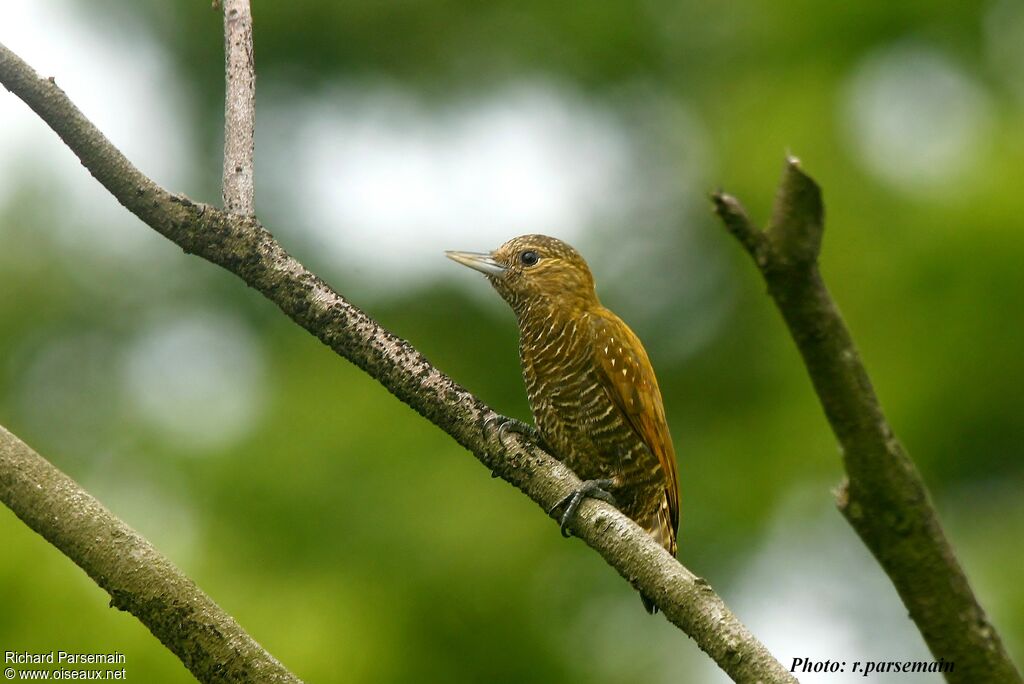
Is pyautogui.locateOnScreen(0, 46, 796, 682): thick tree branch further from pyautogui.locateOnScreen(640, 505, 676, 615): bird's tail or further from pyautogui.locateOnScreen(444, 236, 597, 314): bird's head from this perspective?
pyautogui.locateOnScreen(444, 236, 597, 314): bird's head

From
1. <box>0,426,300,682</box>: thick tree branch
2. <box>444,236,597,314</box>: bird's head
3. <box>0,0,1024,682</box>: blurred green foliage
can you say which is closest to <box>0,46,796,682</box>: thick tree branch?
<box>0,426,300,682</box>: thick tree branch

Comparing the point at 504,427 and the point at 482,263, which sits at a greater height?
the point at 482,263

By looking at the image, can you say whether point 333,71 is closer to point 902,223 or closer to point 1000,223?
point 902,223

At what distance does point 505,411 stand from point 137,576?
645cm

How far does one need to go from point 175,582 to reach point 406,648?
15.5ft

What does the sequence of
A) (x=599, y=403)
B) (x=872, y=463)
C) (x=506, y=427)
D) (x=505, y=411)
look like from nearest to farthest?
1. (x=872, y=463)
2. (x=506, y=427)
3. (x=599, y=403)
4. (x=505, y=411)

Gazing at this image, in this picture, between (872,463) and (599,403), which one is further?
(599,403)

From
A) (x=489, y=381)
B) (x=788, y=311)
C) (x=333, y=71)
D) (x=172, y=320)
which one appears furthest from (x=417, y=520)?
(x=788, y=311)

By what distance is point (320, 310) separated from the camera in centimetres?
311

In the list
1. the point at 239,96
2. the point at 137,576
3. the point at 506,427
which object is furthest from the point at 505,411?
the point at 137,576

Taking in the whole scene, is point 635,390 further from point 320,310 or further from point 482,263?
point 320,310

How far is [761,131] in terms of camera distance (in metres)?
9.27

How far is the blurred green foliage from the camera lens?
289 inches

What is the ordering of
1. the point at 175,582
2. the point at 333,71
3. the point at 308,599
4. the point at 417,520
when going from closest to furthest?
1. the point at 175,582
2. the point at 308,599
3. the point at 417,520
4. the point at 333,71
